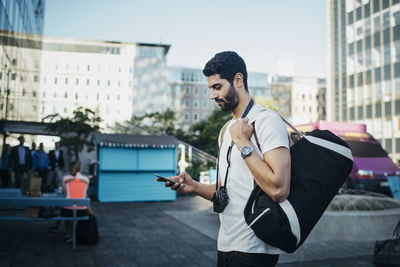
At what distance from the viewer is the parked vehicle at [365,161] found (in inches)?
522

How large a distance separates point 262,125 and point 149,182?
13451mm

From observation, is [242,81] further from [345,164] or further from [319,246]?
[319,246]

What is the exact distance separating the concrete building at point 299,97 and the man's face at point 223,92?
86.8m

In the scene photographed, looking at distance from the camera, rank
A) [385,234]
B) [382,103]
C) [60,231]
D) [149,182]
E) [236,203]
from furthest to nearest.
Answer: [382,103] < [149,182] < [60,231] < [385,234] < [236,203]

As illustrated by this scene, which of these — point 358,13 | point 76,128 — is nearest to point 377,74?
point 358,13

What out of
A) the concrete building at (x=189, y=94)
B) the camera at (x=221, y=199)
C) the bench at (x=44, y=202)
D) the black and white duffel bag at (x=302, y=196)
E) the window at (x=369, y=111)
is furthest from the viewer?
the concrete building at (x=189, y=94)

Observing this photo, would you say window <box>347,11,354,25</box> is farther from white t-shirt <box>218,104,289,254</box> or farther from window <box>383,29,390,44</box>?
white t-shirt <box>218,104,289,254</box>

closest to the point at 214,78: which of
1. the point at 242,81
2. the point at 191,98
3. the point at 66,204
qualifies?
the point at 242,81

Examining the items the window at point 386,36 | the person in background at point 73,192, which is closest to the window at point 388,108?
the window at point 386,36

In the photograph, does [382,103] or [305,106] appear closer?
[382,103]

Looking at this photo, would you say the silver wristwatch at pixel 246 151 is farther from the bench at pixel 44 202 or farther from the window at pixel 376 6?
the window at pixel 376 6

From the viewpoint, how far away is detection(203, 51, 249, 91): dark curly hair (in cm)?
195

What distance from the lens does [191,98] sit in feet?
300

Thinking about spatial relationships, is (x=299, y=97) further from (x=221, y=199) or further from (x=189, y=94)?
(x=221, y=199)
